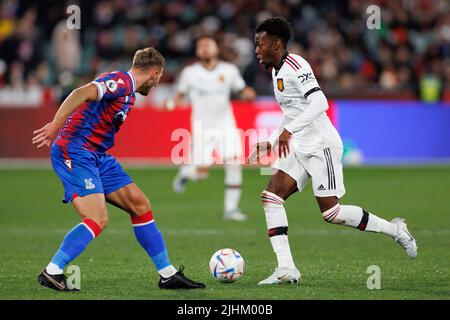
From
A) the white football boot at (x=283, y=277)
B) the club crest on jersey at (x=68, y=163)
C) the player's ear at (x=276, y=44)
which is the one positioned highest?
the player's ear at (x=276, y=44)

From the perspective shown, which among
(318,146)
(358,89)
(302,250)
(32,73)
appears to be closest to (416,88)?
(358,89)

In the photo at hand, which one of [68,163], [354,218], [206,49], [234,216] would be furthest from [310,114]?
[206,49]

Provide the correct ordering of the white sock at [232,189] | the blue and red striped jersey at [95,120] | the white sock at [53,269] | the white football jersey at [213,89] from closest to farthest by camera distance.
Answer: the white sock at [53,269] → the blue and red striped jersey at [95,120] → the white sock at [232,189] → the white football jersey at [213,89]

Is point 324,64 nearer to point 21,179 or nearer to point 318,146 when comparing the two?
point 21,179

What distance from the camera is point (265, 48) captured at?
309 inches

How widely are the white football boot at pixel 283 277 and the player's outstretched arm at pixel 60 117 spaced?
209cm

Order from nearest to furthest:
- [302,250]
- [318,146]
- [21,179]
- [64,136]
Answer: [64,136] → [318,146] → [302,250] → [21,179]

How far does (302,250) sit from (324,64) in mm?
13565

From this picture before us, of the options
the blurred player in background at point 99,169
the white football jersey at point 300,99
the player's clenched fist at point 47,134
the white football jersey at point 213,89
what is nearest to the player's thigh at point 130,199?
the blurred player in background at point 99,169

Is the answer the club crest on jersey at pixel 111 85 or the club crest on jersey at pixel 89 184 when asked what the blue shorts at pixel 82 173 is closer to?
the club crest on jersey at pixel 89 184

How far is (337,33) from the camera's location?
24250 mm

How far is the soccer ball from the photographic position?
772cm

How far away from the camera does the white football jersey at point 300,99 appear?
772 centimetres

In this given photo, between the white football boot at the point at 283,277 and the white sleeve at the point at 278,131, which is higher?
the white sleeve at the point at 278,131
